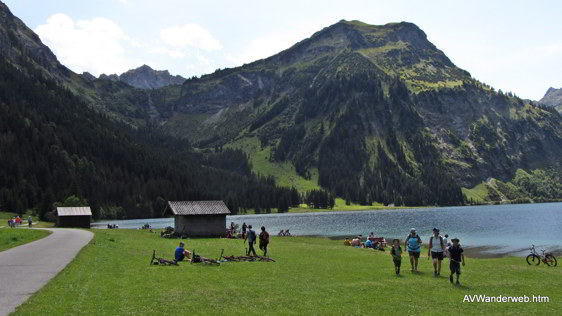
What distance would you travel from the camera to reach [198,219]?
7569 centimetres

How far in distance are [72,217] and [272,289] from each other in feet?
273

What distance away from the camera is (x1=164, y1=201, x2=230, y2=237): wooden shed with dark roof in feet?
245

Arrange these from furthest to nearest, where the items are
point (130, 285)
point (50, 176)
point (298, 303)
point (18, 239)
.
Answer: point (50, 176), point (18, 239), point (130, 285), point (298, 303)

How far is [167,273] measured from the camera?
30297 mm

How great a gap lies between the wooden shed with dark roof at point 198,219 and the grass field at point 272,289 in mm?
36474

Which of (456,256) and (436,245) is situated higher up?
(436,245)

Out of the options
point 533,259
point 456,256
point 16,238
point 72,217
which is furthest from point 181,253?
point 72,217

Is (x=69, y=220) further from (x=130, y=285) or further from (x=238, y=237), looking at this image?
(x=130, y=285)

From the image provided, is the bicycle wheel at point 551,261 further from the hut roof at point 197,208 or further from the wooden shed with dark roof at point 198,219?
the hut roof at point 197,208

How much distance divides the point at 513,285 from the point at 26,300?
89.1 feet

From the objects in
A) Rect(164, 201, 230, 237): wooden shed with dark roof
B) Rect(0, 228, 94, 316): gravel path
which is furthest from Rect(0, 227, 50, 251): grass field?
Rect(164, 201, 230, 237): wooden shed with dark roof

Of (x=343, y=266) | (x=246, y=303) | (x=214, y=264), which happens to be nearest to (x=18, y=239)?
(x=214, y=264)

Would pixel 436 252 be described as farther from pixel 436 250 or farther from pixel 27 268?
pixel 27 268

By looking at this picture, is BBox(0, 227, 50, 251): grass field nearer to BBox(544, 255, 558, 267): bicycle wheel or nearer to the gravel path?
the gravel path
